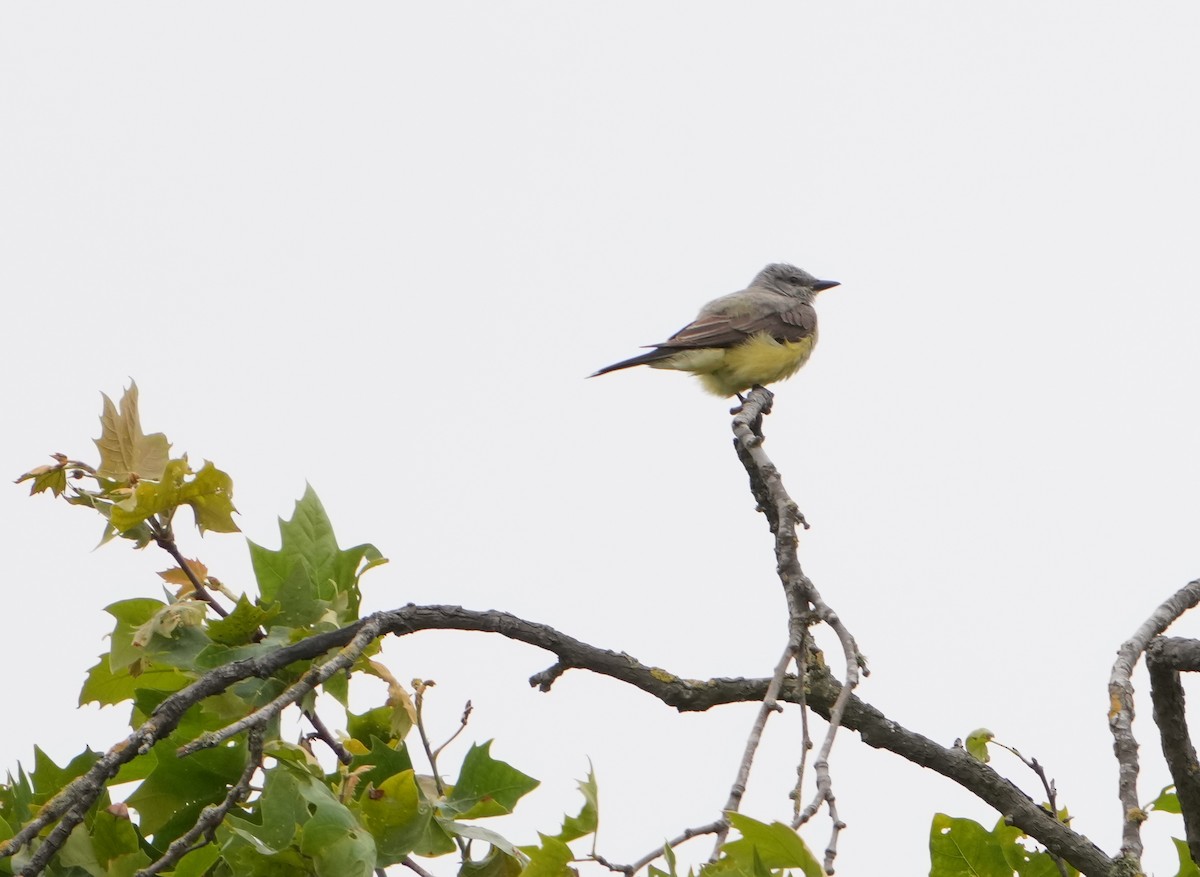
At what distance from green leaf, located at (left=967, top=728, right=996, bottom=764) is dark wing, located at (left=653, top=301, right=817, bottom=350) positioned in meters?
5.33

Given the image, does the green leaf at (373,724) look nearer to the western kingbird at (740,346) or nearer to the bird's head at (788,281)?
the western kingbird at (740,346)

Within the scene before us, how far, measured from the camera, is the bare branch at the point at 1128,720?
9.59 feet

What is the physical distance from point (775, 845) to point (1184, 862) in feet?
5.62

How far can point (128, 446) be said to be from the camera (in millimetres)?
3010

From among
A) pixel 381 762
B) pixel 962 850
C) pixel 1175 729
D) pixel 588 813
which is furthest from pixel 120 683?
pixel 1175 729

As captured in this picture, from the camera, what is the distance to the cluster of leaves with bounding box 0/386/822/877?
223cm

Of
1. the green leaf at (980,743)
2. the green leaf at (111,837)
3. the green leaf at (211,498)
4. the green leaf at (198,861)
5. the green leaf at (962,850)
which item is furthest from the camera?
the green leaf at (980,743)

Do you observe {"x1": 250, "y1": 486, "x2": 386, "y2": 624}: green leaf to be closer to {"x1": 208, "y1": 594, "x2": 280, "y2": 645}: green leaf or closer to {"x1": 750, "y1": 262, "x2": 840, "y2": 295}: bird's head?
{"x1": 208, "y1": 594, "x2": 280, "y2": 645}: green leaf

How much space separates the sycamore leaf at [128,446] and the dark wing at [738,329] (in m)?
5.91

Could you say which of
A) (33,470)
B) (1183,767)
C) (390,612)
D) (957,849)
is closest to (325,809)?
(390,612)

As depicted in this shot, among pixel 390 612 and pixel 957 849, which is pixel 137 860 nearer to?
pixel 390 612

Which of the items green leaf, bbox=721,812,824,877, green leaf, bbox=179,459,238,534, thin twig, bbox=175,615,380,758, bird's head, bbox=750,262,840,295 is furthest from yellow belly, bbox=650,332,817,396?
green leaf, bbox=721,812,824,877

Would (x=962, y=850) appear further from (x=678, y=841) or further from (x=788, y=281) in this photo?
(x=788, y=281)

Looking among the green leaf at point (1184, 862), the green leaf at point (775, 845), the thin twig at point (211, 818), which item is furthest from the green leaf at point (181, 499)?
the green leaf at point (1184, 862)
